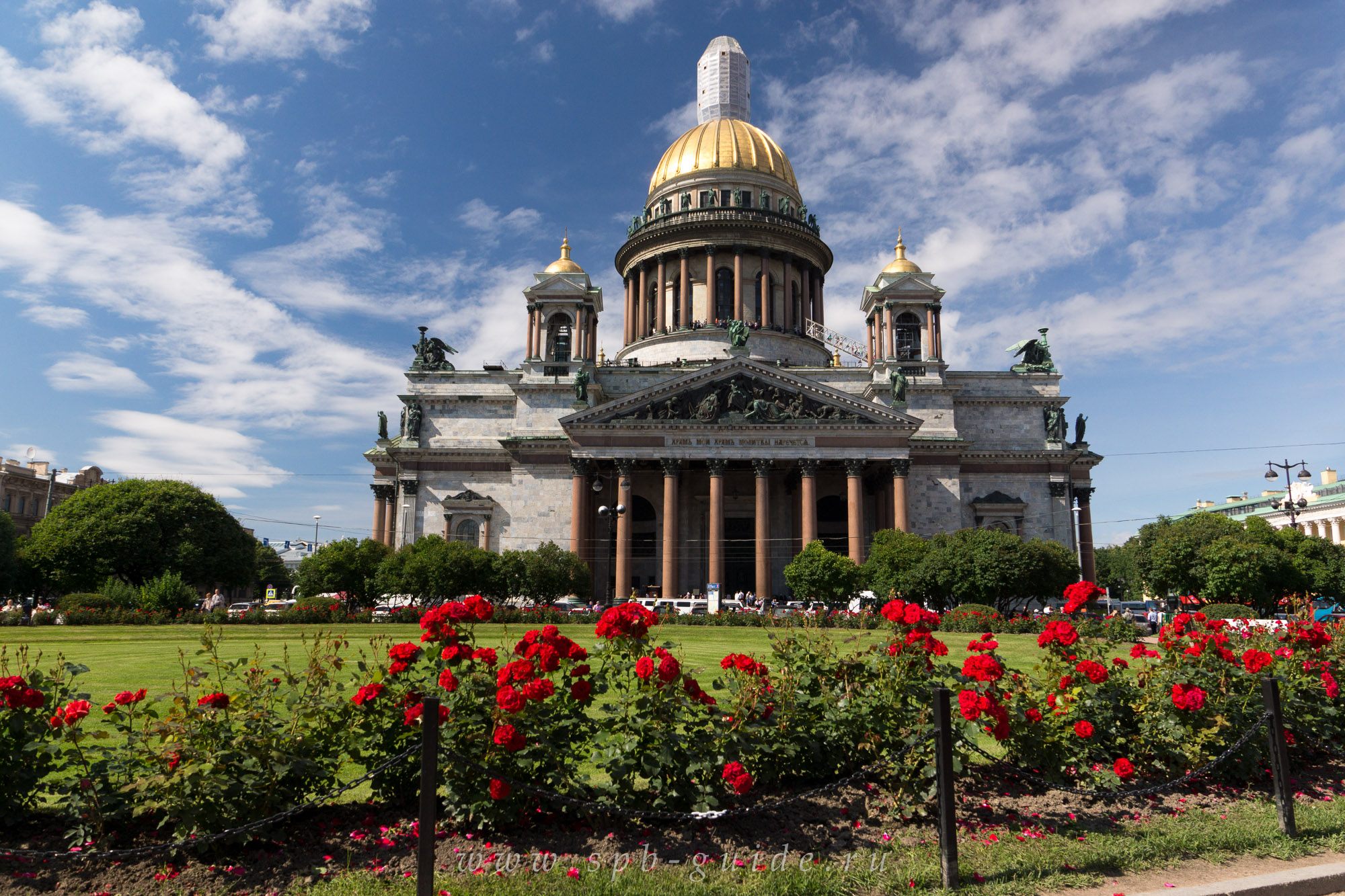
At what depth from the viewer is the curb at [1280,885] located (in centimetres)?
691

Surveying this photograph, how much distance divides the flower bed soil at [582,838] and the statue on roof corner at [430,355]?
5087 cm

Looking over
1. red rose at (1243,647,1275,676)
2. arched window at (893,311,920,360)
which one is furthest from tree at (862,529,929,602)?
red rose at (1243,647,1275,676)

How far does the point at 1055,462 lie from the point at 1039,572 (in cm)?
1892

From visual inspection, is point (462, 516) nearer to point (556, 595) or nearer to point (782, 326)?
point (556, 595)

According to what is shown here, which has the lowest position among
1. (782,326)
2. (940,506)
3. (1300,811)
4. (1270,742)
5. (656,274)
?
(1300,811)

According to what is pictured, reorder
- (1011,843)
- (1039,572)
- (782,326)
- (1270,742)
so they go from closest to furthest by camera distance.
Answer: (1011,843) → (1270,742) → (1039,572) → (782,326)

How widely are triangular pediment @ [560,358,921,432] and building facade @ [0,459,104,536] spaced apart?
56230mm

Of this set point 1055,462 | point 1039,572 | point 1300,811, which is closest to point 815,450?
point 1039,572

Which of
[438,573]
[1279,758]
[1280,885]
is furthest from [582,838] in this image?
[438,573]

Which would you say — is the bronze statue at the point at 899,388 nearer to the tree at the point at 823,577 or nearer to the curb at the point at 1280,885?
the tree at the point at 823,577

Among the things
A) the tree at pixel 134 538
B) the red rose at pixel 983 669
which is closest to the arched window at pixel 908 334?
the tree at pixel 134 538

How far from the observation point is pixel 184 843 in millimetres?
6434

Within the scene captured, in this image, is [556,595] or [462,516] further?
[462,516]

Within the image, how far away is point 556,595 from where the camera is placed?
1617 inches
